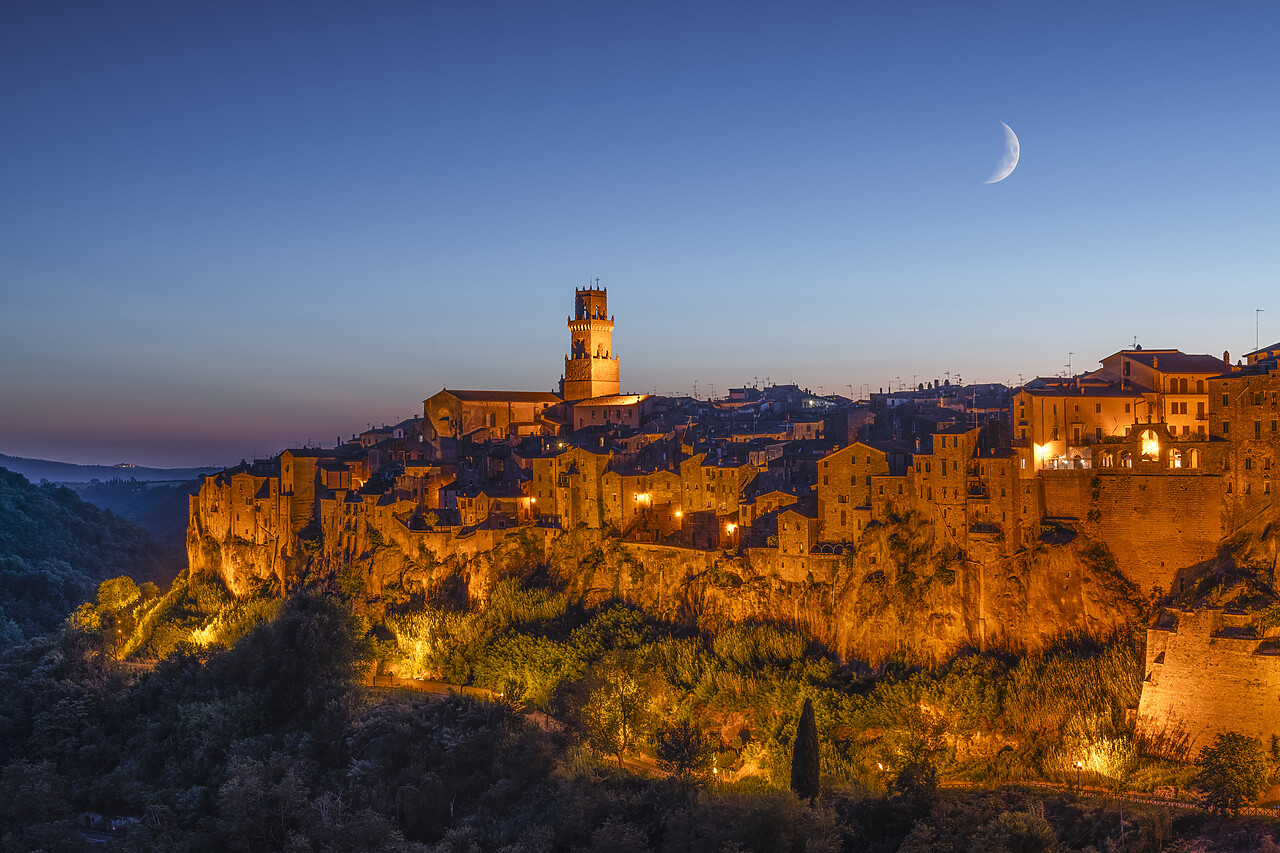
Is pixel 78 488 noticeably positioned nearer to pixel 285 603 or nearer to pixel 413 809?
pixel 285 603

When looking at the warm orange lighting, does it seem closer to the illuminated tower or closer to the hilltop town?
the hilltop town

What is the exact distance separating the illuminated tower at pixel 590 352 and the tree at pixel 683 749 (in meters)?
48.0

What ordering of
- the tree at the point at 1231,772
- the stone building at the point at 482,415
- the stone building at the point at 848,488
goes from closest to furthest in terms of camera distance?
the tree at the point at 1231,772
the stone building at the point at 848,488
the stone building at the point at 482,415

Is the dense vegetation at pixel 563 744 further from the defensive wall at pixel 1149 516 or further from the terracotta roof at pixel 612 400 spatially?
the terracotta roof at pixel 612 400

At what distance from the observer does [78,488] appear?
181500 mm

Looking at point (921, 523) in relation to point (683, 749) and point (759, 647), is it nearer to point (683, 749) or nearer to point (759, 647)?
point (759, 647)

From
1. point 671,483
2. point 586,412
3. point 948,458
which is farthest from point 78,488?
point 948,458

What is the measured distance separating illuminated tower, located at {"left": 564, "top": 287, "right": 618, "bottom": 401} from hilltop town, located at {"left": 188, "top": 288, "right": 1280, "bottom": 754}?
24202mm

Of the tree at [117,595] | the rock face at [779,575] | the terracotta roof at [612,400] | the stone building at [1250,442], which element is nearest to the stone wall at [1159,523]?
the stone building at [1250,442]

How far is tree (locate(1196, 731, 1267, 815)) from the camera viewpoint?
28.2 metres

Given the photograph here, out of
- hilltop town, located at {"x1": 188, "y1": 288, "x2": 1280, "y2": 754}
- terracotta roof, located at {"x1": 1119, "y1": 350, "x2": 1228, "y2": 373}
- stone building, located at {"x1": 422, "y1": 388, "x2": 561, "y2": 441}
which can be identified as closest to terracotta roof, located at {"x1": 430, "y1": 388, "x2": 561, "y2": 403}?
stone building, located at {"x1": 422, "y1": 388, "x2": 561, "y2": 441}

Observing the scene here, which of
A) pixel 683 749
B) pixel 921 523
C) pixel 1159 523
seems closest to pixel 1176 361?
pixel 1159 523

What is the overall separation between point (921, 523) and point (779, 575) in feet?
22.9

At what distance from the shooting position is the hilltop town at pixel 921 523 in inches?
1351
